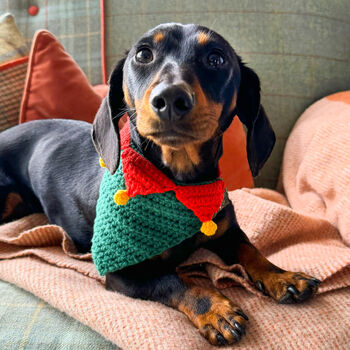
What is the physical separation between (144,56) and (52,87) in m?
Result: 0.84

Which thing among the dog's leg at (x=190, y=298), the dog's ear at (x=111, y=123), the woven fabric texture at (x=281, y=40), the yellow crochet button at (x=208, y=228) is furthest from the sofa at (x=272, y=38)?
the dog's leg at (x=190, y=298)

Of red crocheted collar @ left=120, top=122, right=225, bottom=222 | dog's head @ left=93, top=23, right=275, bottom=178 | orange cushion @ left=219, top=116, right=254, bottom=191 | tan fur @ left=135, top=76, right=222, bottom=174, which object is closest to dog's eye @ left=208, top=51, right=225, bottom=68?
dog's head @ left=93, top=23, right=275, bottom=178

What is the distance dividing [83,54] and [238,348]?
71.9 inches

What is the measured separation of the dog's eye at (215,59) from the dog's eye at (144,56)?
17cm

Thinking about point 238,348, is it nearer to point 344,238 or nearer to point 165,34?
point 344,238

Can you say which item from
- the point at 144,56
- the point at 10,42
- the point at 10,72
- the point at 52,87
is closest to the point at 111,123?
the point at 144,56

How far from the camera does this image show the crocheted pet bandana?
3.71 feet

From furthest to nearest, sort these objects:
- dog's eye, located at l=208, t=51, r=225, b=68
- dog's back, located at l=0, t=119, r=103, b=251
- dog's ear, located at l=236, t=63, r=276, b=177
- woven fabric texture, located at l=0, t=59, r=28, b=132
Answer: woven fabric texture, located at l=0, t=59, r=28, b=132
dog's back, located at l=0, t=119, r=103, b=251
dog's ear, located at l=236, t=63, r=276, b=177
dog's eye, located at l=208, t=51, r=225, b=68

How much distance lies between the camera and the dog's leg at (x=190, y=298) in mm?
934

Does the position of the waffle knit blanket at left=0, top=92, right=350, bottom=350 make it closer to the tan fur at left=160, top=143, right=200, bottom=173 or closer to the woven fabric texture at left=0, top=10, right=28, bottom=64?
the tan fur at left=160, top=143, right=200, bottom=173

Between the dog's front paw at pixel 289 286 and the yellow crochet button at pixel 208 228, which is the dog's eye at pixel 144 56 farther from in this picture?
the dog's front paw at pixel 289 286

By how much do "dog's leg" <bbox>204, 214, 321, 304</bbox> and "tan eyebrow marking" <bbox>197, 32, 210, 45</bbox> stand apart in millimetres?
594

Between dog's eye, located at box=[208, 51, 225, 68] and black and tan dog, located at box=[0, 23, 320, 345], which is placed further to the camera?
dog's eye, located at box=[208, 51, 225, 68]

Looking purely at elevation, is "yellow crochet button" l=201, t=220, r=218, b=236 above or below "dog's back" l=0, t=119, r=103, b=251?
above
